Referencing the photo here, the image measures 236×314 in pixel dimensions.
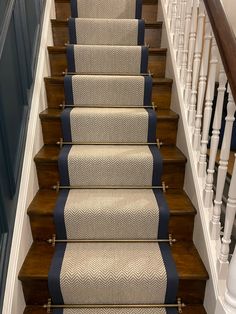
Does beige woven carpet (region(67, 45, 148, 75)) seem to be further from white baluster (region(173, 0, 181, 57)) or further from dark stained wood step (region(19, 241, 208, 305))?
dark stained wood step (region(19, 241, 208, 305))

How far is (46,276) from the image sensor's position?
1336mm

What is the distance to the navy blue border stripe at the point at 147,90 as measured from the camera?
6.63ft

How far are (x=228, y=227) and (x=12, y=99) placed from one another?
118 centimetres

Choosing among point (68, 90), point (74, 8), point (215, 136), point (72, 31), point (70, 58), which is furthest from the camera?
point (74, 8)

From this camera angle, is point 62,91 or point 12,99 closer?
point 12,99

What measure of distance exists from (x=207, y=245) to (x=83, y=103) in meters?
1.26

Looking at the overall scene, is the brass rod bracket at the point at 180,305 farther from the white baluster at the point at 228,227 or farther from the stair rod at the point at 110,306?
the white baluster at the point at 228,227

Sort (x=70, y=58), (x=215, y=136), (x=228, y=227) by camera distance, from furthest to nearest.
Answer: (x=70, y=58), (x=215, y=136), (x=228, y=227)

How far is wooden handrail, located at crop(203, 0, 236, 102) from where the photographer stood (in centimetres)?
96

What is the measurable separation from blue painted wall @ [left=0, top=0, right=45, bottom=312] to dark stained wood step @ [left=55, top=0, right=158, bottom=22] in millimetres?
772

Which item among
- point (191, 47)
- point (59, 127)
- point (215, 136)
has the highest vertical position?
point (191, 47)

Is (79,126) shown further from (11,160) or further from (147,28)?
(147,28)

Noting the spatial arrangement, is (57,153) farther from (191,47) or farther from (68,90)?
(191,47)

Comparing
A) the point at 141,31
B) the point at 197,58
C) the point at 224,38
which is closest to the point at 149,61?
the point at 141,31
